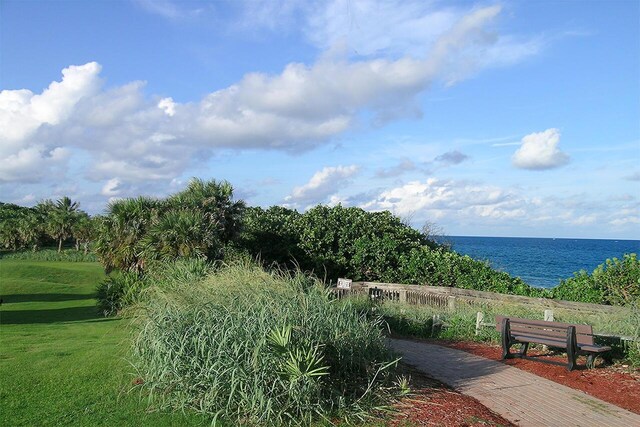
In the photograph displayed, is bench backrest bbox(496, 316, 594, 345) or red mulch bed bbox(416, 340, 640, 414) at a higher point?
bench backrest bbox(496, 316, 594, 345)

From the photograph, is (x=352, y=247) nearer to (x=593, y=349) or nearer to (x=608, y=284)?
(x=608, y=284)

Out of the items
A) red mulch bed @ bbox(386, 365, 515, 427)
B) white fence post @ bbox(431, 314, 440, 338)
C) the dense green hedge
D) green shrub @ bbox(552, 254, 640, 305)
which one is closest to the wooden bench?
white fence post @ bbox(431, 314, 440, 338)

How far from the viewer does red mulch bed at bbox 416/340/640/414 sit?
7918 millimetres

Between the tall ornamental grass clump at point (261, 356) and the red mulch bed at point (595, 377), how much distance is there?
3048mm

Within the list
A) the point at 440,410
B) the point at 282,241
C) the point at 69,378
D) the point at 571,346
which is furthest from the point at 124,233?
the point at 440,410

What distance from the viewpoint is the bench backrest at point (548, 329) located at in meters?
9.73

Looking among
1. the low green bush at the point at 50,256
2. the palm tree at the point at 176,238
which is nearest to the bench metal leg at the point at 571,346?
→ the palm tree at the point at 176,238

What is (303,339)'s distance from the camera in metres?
6.65

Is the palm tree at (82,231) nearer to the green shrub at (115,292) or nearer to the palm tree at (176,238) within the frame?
the green shrub at (115,292)

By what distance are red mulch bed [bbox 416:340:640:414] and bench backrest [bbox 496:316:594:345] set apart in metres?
0.49

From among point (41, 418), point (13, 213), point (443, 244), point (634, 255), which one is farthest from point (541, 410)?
point (13, 213)

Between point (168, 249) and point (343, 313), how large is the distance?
41.9 ft

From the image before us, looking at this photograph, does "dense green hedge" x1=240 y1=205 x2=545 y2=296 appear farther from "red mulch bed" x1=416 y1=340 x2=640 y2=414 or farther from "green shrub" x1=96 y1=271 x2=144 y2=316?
"red mulch bed" x1=416 y1=340 x2=640 y2=414

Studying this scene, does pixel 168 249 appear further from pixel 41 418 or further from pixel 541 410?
pixel 541 410
